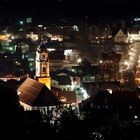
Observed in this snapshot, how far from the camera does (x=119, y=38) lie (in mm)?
50438

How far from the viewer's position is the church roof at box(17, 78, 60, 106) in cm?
2491

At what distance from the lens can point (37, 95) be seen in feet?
83.5

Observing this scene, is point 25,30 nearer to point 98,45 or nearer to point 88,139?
point 98,45

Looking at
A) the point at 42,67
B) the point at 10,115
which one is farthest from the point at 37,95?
the point at 10,115

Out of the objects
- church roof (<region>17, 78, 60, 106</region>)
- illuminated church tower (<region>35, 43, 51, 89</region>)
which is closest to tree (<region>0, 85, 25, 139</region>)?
church roof (<region>17, 78, 60, 106</region>)

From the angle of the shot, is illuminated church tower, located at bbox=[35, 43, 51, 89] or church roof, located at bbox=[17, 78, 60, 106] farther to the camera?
illuminated church tower, located at bbox=[35, 43, 51, 89]

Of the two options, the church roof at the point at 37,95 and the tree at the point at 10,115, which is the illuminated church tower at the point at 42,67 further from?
the tree at the point at 10,115

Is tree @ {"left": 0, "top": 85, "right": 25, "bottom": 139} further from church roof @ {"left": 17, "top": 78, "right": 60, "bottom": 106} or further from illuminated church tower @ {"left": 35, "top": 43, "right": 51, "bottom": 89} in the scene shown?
illuminated church tower @ {"left": 35, "top": 43, "right": 51, "bottom": 89}

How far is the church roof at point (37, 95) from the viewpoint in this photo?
81.7 ft

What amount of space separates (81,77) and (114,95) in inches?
434

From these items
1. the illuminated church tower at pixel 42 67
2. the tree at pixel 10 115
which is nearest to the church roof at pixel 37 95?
the illuminated church tower at pixel 42 67

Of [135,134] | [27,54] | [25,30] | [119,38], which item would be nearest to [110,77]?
[27,54]

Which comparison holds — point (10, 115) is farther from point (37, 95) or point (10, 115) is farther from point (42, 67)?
point (42, 67)

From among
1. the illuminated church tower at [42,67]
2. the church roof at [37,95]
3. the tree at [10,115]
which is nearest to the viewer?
the tree at [10,115]
